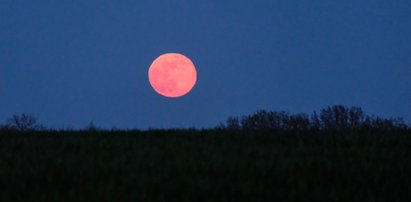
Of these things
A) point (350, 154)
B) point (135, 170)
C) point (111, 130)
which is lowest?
point (135, 170)

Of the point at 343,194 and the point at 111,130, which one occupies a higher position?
the point at 111,130

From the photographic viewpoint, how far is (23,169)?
8.28 metres

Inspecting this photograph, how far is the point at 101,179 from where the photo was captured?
25.5 ft

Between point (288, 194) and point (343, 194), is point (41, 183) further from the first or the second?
point (343, 194)

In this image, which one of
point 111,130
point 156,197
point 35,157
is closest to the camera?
point 156,197

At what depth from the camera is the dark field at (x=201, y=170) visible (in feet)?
24.1

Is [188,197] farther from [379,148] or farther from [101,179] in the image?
[379,148]

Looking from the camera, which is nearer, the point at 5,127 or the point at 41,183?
the point at 41,183

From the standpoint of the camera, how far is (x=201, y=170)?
27.9 ft

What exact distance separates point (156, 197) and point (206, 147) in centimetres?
355

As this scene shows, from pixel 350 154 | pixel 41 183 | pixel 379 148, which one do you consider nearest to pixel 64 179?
pixel 41 183

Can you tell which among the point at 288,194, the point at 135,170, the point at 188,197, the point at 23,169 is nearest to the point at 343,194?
the point at 288,194

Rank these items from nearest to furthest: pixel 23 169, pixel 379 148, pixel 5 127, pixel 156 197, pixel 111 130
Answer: pixel 156 197 < pixel 23 169 < pixel 379 148 < pixel 111 130 < pixel 5 127

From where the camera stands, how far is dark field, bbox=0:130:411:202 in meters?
7.33
